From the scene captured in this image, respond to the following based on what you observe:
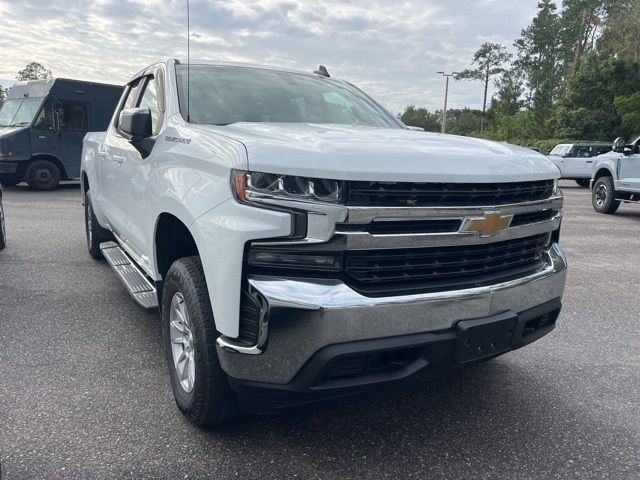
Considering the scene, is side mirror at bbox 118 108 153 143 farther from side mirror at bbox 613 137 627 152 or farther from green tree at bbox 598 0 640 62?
green tree at bbox 598 0 640 62

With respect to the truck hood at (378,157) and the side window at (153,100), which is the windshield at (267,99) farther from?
the truck hood at (378,157)

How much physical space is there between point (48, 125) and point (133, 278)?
11544mm

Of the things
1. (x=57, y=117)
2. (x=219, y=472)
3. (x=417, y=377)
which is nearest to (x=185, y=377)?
(x=219, y=472)

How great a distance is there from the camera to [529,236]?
289cm

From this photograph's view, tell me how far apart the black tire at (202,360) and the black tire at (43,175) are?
42.9 feet

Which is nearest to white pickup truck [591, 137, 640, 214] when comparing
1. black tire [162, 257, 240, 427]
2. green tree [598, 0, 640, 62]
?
black tire [162, 257, 240, 427]

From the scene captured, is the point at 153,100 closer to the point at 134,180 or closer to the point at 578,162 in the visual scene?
the point at 134,180

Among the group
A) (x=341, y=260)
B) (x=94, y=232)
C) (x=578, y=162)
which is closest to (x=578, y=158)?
(x=578, y=162)

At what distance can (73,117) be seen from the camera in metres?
14.2

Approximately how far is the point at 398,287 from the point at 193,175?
1.12 meters

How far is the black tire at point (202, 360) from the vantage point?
251 centimetres

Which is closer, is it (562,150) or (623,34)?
(562,150)

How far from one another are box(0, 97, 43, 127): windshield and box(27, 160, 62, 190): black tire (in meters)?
1.06

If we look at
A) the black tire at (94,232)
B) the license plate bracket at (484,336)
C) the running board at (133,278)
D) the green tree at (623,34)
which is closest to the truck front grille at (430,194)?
the license plate bracket at (484,336)
